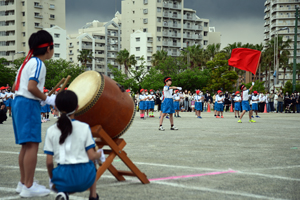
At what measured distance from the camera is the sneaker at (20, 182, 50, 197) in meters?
4.55

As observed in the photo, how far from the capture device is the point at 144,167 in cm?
642

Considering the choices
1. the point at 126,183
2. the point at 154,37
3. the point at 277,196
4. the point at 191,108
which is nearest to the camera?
the point at 277,196

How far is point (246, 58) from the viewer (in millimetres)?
20391

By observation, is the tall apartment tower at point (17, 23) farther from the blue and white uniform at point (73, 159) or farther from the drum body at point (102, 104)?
the blue and white uniform at point (73, 159)

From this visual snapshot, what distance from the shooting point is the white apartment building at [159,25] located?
9644cm

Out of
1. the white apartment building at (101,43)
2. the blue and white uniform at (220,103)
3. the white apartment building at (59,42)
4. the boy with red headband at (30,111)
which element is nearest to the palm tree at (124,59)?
the white apartment building at (59,42)

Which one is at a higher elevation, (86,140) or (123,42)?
(123,42)

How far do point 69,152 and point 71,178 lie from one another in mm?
263

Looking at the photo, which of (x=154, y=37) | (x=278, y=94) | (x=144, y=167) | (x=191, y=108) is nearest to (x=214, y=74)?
(x=191, y=108)

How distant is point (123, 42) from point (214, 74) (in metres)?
51.4

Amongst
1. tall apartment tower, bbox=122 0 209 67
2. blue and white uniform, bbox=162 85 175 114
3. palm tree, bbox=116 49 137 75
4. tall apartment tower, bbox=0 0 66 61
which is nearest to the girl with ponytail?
blue and white uniform, bbox=162 85 175 114

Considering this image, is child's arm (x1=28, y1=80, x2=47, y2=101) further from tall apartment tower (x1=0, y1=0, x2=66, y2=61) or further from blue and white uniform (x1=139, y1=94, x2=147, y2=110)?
tall apartment tower (x1=0, y1=0, x2=66, y2=61)

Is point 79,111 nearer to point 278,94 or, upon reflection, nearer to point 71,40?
point 278,94

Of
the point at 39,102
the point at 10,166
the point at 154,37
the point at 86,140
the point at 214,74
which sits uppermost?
the point at 154,37
